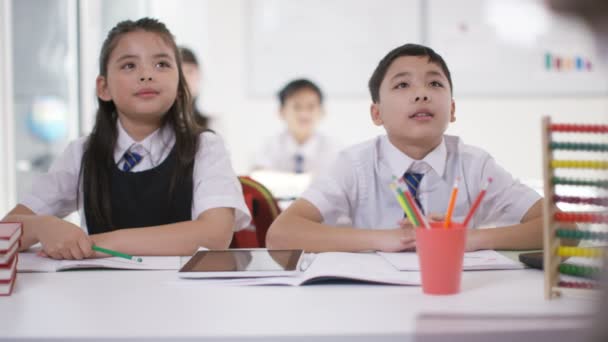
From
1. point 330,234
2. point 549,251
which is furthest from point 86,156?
point 549,251

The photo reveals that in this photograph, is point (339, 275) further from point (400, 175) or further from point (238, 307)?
point (400, 175)

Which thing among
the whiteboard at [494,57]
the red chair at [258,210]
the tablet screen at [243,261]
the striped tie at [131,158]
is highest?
the whiteboard at [494,57]

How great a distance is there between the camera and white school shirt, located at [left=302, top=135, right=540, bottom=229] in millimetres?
Result: 1718

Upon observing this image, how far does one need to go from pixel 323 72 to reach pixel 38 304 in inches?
173

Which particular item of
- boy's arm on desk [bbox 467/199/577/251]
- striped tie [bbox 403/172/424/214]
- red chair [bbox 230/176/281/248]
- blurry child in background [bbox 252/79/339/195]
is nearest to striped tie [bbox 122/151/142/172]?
red chair [bbox 230/176/281/248]

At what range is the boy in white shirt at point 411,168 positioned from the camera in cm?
164

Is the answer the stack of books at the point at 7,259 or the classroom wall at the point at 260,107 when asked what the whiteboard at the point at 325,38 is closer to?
the classroom wall at the point at 260,107

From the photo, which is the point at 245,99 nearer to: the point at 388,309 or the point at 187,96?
the point at 187,96

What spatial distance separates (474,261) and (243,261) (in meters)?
0.42

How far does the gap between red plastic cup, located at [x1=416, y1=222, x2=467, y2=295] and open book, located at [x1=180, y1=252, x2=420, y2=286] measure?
74mm

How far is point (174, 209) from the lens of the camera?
5.88ft

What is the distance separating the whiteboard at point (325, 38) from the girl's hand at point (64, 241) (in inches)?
154

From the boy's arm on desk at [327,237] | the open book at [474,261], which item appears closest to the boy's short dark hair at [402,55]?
the boy's arm on desk at [327,237]

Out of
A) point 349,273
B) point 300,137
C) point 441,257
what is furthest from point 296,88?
point 441,257
